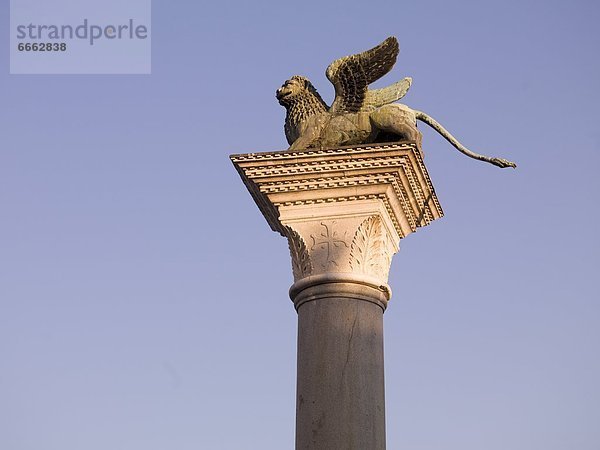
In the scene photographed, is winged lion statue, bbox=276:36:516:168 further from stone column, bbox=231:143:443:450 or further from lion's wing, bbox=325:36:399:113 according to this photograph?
stone column, bbox=231:143:443:450

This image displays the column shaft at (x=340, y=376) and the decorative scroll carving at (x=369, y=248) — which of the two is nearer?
the column shaft at (x=340, y=376)

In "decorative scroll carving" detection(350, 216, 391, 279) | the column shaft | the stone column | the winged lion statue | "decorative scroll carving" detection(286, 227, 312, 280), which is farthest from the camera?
the winged lion statue

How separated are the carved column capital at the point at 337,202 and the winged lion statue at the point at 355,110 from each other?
1.97 feet

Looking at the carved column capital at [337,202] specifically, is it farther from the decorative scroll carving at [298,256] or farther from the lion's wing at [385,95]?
the lion's wing at [385,95]

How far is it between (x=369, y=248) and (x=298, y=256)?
0.74 metres

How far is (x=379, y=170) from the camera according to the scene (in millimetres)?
10500

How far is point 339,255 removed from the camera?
10445 millimetres

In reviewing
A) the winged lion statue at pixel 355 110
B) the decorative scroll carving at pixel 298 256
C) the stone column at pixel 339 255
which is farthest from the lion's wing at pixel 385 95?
the decorative scroll carving at pixel 298 256

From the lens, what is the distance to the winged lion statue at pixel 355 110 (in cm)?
1120

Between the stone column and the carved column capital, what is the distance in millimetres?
10

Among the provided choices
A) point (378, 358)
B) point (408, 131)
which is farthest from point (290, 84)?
point (378, 358)

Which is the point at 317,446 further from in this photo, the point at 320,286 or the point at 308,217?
the point at 308,217

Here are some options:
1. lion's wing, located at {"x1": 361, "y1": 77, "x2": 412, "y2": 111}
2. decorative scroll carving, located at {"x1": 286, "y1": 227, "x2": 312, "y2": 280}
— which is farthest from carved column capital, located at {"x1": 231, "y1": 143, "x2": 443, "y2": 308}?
lion's wing, located at {"x1": 361, "y1": 77, "x2": 412, "y2": 111}

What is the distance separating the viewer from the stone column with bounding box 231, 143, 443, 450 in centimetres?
988
